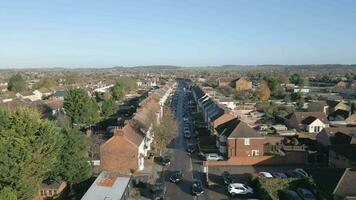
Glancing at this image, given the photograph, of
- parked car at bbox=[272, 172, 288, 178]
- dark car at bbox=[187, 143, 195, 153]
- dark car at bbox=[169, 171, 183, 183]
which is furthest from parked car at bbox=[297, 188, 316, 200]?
dark car at bbox=[187, 143, 195, 153]

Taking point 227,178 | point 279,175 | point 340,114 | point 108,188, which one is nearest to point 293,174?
point 279,175

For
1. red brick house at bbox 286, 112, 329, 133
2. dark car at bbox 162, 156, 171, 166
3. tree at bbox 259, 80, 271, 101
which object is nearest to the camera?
dark car at bbox 162, 156, 171, 166

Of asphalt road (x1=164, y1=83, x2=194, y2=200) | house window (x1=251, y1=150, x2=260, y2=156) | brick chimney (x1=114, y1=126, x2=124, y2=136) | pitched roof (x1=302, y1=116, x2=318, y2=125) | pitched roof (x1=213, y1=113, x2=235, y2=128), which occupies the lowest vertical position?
asphalt road (x1=164, y1=83, x2=194, y2=200)

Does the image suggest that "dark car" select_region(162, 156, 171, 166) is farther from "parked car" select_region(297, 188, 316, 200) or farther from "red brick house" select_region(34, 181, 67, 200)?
"parked car" select_region(297, 188, 316, 200)

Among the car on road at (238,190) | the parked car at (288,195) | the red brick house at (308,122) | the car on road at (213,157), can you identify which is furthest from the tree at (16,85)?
the parked car at (288,195)

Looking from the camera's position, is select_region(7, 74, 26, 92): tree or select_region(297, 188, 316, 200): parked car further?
select_region(7, 74, 26, 92): tree

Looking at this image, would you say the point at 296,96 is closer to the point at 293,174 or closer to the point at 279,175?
the point at 293,174
